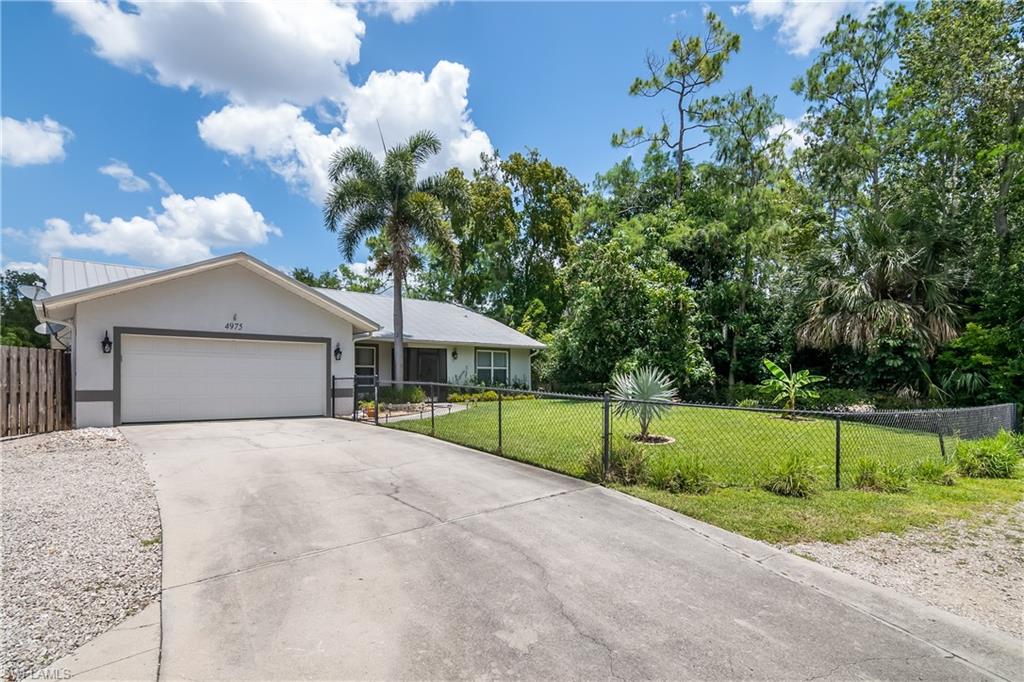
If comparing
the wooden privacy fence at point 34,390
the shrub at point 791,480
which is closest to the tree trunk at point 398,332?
the wooden privacy fence at point 34,390

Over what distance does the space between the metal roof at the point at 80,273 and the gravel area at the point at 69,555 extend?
28.3 ft

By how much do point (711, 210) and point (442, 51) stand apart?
14303mm

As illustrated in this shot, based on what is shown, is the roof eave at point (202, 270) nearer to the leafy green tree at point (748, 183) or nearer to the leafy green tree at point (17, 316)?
the leafy green tree at point (748, 183)

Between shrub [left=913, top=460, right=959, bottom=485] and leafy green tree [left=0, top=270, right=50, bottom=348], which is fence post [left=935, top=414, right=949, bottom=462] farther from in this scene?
leafy green tree [left=0, top=270, right=50, bottom=348]

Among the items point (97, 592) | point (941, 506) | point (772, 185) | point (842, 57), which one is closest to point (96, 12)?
point (97, 592)

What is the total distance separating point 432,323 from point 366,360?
382 centimetres

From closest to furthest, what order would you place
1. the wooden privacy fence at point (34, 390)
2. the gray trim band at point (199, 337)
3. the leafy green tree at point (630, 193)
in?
1. the wooden privacy fence at point (34, 390)
2. the gray trim band at point (199, 337)
3. the leafy green tree at point (630, 193)

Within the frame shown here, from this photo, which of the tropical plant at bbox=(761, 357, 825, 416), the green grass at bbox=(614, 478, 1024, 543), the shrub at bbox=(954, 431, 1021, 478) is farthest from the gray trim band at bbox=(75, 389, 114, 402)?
the tropical plant at bbox=(761, 357, 825, 416)

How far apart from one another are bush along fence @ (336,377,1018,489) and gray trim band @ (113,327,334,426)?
73 cm

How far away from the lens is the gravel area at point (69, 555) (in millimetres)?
2912

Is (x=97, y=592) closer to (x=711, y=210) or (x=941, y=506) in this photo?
(x=941, y=506)

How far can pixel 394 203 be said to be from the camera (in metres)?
17.2

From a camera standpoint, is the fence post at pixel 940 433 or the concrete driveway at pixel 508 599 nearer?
the concrete driveway at pixel 508 599

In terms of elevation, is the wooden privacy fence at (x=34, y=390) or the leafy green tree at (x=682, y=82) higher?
the leafy green tree at (x=682, y=82)
